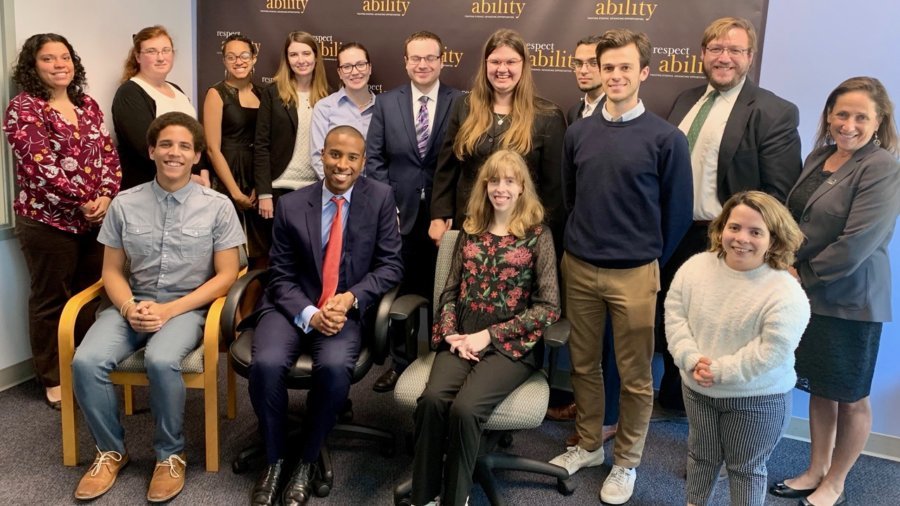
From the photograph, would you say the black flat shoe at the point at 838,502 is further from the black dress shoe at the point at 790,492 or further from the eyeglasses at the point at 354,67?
the eyeglasses at the point at 354,67

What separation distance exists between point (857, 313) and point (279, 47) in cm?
307

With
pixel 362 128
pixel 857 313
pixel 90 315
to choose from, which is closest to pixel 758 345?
pixel 857 313

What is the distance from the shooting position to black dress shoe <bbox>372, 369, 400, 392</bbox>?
3.40 metres

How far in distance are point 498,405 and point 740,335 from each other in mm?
756

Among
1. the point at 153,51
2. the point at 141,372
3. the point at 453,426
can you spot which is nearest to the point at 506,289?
the point at 453,426

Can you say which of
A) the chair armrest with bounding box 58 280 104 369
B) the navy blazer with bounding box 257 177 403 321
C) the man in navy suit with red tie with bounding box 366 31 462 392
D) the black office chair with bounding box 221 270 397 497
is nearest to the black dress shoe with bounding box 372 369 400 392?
the black office chair with bounding box 221 270 397 497

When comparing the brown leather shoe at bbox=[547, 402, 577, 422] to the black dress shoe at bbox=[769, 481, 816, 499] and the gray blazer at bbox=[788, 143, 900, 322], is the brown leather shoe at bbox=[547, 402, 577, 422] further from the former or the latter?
the gray blazer at bbox=[788, 143, 900, 322]

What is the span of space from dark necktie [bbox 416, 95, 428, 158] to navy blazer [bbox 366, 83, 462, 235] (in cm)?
2

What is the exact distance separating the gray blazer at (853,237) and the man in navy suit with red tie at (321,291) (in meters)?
1.44

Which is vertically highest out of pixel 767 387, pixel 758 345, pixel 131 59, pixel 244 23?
pixel 244 23

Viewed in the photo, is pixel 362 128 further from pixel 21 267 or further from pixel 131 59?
pixel 21 267

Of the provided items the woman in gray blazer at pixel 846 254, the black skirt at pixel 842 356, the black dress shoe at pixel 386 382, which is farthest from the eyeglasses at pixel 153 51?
the black skirt at pixel 842 356

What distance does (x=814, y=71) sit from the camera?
9.50ft

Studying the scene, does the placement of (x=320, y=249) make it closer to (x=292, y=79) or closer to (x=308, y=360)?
(x=308, y=360)
